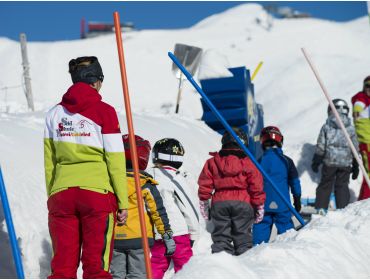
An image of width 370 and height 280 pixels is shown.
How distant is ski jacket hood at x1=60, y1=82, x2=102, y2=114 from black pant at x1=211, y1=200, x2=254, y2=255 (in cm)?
223

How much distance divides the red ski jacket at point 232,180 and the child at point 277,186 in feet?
2.62

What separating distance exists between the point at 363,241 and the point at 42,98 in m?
23.8

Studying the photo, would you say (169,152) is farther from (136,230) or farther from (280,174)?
(280,174)

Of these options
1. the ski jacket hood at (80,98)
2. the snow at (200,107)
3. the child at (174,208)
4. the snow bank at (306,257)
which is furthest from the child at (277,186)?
the ski jacket hood at (80,98)

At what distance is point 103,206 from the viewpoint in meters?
3.62

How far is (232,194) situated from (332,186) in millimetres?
3554

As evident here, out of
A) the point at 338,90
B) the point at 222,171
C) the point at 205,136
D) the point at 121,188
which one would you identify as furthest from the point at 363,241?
the point at 338,90

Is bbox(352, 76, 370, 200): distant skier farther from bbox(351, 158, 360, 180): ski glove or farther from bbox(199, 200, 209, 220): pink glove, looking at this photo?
bbox(199, 200, 209, 220): pink glove

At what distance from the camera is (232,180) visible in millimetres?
5527

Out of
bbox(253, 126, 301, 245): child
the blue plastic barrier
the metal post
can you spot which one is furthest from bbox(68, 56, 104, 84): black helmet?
the metal post

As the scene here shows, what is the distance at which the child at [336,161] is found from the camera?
27.9 feet

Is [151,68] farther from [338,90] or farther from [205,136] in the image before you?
[205,136]

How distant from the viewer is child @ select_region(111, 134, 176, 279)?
171 inches

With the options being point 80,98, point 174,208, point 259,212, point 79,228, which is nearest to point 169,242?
point 174,208
